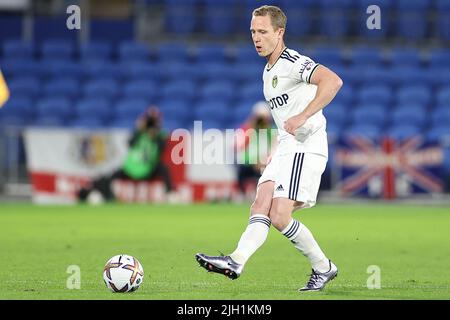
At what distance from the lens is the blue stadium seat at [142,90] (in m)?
25.6

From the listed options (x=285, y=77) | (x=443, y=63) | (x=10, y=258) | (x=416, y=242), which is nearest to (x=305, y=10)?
(x=443, y=63)

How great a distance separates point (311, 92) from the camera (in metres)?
8.63

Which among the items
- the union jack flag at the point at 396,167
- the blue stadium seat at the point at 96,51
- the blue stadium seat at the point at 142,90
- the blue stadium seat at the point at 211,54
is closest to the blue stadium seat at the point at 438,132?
the union jack flag at the point at 396,167

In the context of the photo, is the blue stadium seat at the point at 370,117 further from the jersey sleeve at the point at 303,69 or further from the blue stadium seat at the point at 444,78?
the jersey sleeve at the point at 303,69

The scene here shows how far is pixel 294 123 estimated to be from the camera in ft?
26.7

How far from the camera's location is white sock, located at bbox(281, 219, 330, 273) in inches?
331

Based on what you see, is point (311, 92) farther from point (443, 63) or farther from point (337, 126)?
point (443, 63)

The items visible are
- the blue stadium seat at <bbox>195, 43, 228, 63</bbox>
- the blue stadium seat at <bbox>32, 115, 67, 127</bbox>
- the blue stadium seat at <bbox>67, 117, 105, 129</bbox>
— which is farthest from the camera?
the blue stadium seat at <bbox>195, 43, 228, 63</bbox>

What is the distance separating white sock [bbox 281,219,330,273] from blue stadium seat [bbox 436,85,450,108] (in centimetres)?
1655

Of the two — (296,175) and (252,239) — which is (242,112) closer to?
(296,175)

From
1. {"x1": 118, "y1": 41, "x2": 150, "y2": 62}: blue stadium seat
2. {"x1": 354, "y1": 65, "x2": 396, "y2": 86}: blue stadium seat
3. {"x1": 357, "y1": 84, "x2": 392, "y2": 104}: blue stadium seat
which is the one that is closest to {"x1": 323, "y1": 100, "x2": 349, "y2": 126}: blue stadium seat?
{"x1": 357, "y1": 84, "x2": 392, "y2": 104}: blue stadium seat

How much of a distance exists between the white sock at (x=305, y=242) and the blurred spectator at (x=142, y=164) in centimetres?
1284

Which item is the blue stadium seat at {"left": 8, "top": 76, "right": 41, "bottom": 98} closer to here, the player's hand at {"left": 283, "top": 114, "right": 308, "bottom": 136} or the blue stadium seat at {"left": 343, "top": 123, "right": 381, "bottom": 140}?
the blue stadium seat at {"left": 343, "top": 123, "right": 381, "bottom": 140}

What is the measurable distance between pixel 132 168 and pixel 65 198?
1.42m
